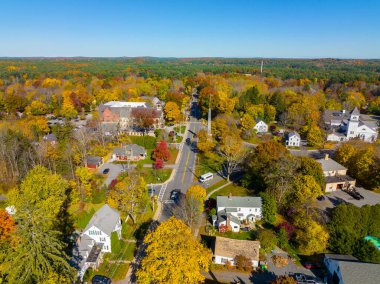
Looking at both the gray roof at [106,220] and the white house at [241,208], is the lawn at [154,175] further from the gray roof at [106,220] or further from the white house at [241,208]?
the gray roof at [106,220]

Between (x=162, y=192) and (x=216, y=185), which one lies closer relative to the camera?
(x=162, y=192)

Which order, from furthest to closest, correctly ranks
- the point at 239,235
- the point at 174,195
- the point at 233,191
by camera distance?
the point at 233,191
the point at 174,195
the point at 239,235

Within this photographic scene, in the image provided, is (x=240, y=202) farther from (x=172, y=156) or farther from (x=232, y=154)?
(x=172, y=156)

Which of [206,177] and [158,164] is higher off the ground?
[158,164]

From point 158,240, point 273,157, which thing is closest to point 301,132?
point 273,157

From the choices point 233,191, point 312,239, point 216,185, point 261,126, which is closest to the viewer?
point 312,239

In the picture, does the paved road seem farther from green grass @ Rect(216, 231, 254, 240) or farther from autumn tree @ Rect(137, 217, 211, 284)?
autumn tree @ Rect(137, 217, 211, 284)

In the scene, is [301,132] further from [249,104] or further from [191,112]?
[191,112]

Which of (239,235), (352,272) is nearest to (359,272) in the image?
(352,272)

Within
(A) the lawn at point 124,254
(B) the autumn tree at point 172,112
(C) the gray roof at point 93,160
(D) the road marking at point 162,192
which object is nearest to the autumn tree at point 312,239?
(A) the lawn at point 124,254
